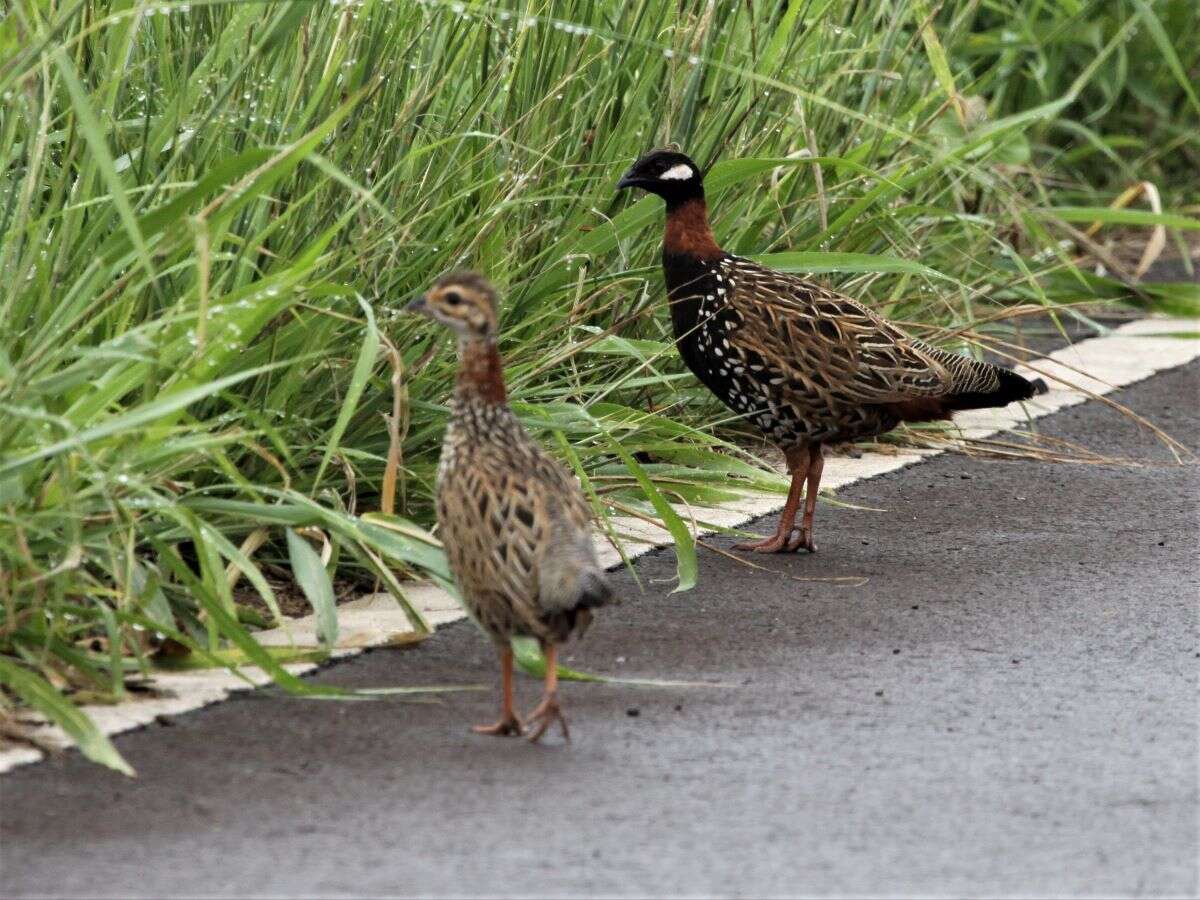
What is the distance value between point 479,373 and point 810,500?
2.03 meters

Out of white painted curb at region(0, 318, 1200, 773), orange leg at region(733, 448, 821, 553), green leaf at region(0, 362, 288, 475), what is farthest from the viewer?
orange leg at region(733, 448, 821, 553)

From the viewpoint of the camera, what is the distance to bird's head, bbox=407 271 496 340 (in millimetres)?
4391

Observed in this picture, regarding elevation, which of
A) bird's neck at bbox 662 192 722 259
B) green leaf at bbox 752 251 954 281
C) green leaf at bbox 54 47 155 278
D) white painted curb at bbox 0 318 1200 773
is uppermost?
green leaf at bbox 54 47 155 278

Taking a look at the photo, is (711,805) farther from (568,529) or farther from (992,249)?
(992,249)

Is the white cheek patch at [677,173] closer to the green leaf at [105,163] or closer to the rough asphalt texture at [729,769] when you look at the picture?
the rough asphalt texture at [729,769]

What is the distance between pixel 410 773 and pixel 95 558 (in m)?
0.93

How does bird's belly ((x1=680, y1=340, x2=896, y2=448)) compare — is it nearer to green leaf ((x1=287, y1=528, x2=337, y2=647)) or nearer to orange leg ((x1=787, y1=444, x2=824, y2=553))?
orange leg ((x1=787, y1=444, x2=824, y2=553))

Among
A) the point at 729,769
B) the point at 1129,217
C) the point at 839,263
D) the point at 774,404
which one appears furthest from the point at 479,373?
the point at 1129,217

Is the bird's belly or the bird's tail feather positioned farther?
the bird's tail feather

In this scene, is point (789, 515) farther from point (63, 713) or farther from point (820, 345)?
point (63, 713)

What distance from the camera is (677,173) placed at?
626 cm

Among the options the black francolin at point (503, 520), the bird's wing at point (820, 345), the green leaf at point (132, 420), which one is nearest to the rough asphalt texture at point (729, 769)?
the black francolin at point (503, 520)

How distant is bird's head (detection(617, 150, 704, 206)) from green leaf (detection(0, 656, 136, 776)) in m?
2.72

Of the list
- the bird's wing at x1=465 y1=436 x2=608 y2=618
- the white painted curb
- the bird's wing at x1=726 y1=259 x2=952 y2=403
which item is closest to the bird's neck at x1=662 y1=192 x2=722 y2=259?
the bird's wing at x1=726 y1=259 x2=952 y2=403
